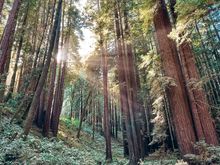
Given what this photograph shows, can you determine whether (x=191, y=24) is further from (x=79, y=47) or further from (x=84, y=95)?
(x=84, y=95)

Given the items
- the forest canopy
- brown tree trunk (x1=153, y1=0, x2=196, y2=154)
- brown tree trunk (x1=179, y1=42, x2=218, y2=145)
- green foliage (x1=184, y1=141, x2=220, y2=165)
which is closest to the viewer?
green foliage (x1=184, y1=141, x2=220, y2=165)

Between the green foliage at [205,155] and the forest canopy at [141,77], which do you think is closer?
the green foliage at [205,155]

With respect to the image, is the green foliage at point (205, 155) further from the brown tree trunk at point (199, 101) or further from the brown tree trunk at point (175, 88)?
the brown tree trunk at point (199, 101)

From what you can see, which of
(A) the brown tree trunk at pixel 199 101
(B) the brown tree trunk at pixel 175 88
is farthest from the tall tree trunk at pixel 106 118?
(A) the brown tree trunk at pixel 199 101

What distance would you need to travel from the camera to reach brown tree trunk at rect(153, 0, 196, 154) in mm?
7896

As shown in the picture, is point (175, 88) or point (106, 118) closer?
point (175, 88)

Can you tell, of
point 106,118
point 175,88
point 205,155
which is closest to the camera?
point 205,155

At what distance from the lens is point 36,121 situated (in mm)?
14477

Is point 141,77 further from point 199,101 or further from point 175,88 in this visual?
point 199,101

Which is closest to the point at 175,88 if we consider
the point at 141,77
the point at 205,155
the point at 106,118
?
the point at 205,155

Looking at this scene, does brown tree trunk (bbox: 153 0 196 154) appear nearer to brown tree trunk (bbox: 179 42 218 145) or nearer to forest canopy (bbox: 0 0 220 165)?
forest canopy (bbox: 0 0 220 165)

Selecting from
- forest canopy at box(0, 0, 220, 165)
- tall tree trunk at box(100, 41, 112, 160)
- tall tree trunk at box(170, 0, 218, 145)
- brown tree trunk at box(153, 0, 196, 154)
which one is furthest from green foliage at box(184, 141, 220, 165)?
tall tree trunk at box(100, 41, 112, 160)

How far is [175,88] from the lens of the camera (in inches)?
332

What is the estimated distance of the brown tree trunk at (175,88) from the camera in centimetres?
790
